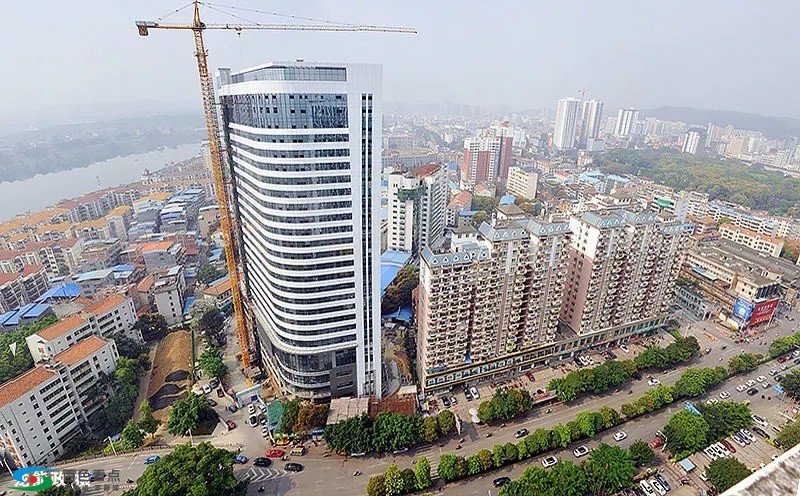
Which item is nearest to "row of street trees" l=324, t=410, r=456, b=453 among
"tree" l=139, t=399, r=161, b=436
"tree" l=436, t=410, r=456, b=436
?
→ "tree" l=436, t=410, r=456, b=436

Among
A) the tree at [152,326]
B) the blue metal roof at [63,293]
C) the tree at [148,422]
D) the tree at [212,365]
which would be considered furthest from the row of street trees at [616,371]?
the blue metal roof at [63,293]

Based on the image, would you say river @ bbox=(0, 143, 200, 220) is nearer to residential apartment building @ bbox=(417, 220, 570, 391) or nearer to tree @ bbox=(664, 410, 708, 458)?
residential apartment building @ bbox=(417, 220, 570, 391)

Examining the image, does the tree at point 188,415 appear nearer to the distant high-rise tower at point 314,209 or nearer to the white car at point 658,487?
the distant high-rise tower at point 314,209

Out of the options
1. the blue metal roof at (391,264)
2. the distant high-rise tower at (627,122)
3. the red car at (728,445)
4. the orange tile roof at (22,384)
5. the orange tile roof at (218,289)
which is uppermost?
the distant high-rise tower at (627,122)

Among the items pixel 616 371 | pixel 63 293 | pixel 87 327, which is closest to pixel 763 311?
pixel 616 371

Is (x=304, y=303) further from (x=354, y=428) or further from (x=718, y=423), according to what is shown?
(x=718, y=423)

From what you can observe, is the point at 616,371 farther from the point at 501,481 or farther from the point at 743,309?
the point at 743,309
